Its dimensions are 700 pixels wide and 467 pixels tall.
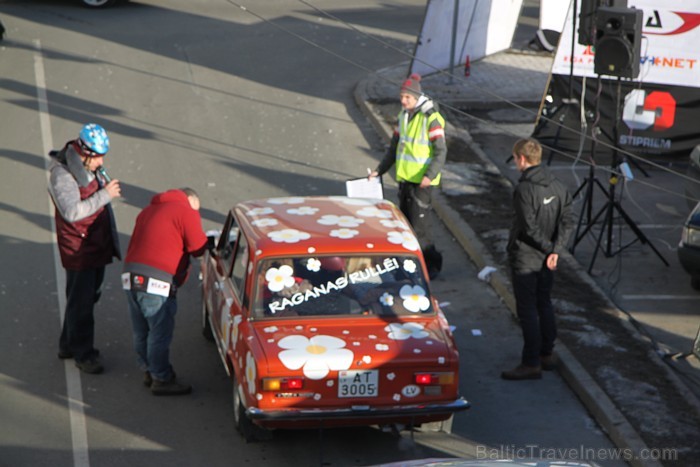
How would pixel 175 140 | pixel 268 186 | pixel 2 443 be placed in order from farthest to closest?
pixel 175 140 < pixel 268 186 < pixel 2 443

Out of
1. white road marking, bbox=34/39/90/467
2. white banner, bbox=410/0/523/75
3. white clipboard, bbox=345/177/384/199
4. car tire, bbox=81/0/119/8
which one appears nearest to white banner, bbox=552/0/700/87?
white banner, bbox=410/0/523/75

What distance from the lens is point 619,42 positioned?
11945 millimetres

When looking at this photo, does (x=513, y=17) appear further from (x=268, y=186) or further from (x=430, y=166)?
(x=430, y=166)

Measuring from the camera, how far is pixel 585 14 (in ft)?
42.0

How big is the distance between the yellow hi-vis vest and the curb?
4.09 feet

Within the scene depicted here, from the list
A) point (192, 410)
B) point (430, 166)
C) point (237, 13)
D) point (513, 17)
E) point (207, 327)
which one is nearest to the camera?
point (192, 410)

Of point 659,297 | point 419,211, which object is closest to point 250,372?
point 419,211

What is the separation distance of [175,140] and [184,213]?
7881 mm

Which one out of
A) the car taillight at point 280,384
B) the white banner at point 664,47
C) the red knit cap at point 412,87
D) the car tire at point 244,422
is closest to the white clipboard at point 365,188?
the red knit cap at point 412,87

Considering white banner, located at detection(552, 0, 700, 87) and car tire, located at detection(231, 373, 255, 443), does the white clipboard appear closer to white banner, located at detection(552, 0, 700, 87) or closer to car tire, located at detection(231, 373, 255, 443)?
car tire, located at detection(231, 373, 255, 443)

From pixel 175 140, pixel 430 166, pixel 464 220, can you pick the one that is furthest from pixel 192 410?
pixel 175 140

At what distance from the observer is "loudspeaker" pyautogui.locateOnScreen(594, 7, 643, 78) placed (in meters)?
12.0

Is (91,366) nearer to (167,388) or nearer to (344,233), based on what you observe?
(167,388)

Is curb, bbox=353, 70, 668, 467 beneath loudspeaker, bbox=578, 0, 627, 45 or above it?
beneath
